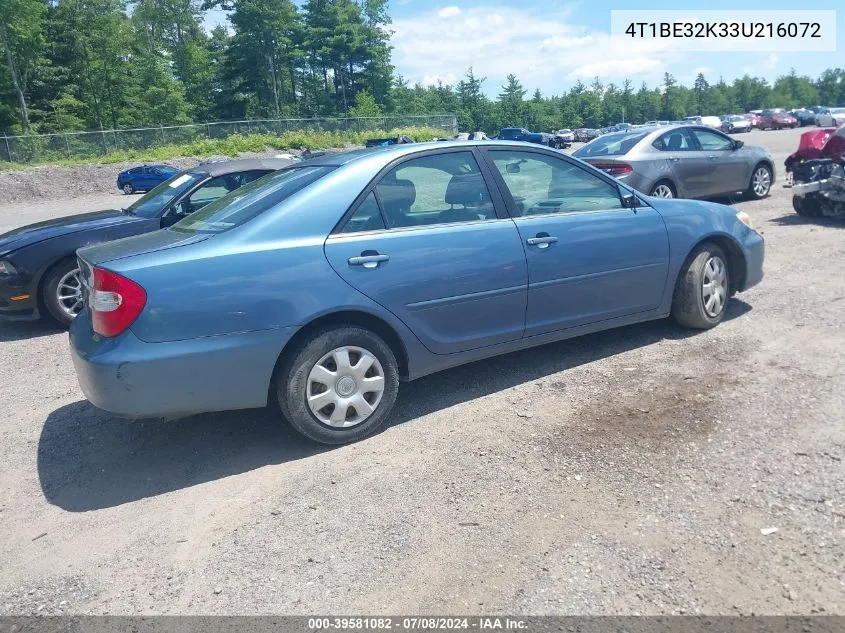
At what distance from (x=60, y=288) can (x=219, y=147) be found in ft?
119

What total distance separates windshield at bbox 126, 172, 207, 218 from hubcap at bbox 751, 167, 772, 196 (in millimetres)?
10155

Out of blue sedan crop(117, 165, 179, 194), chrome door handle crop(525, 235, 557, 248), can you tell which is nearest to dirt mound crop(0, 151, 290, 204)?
blue sedan crop(117, 165, 179, 194)

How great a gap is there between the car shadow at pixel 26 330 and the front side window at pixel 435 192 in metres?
4.54

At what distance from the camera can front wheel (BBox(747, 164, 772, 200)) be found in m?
12.6

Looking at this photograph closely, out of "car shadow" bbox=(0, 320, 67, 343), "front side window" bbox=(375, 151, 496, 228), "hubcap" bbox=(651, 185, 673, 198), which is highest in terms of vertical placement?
"front side window" bbox=(375, 151, 496, 228)

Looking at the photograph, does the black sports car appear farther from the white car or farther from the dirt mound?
the dirt mound

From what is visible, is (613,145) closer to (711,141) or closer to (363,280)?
(711,141)

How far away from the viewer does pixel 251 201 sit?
4.10 m

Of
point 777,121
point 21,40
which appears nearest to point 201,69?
point 21,40

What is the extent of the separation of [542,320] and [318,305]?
1.64 meters

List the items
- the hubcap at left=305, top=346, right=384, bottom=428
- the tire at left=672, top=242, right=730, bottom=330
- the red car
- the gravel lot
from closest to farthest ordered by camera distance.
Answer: the gravel lot
the hubcap at left=305, top=346, right=384, bottom=428
the tire at left=672, top=242, right=730, bottom=330
the red car

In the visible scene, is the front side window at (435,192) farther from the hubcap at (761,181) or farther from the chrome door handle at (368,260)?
the hubcap at (761,181)

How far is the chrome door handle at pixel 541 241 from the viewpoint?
4441mm

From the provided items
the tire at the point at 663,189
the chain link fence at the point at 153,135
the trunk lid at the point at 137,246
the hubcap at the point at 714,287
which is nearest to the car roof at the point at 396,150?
the trunk lid at the point at 137,246
